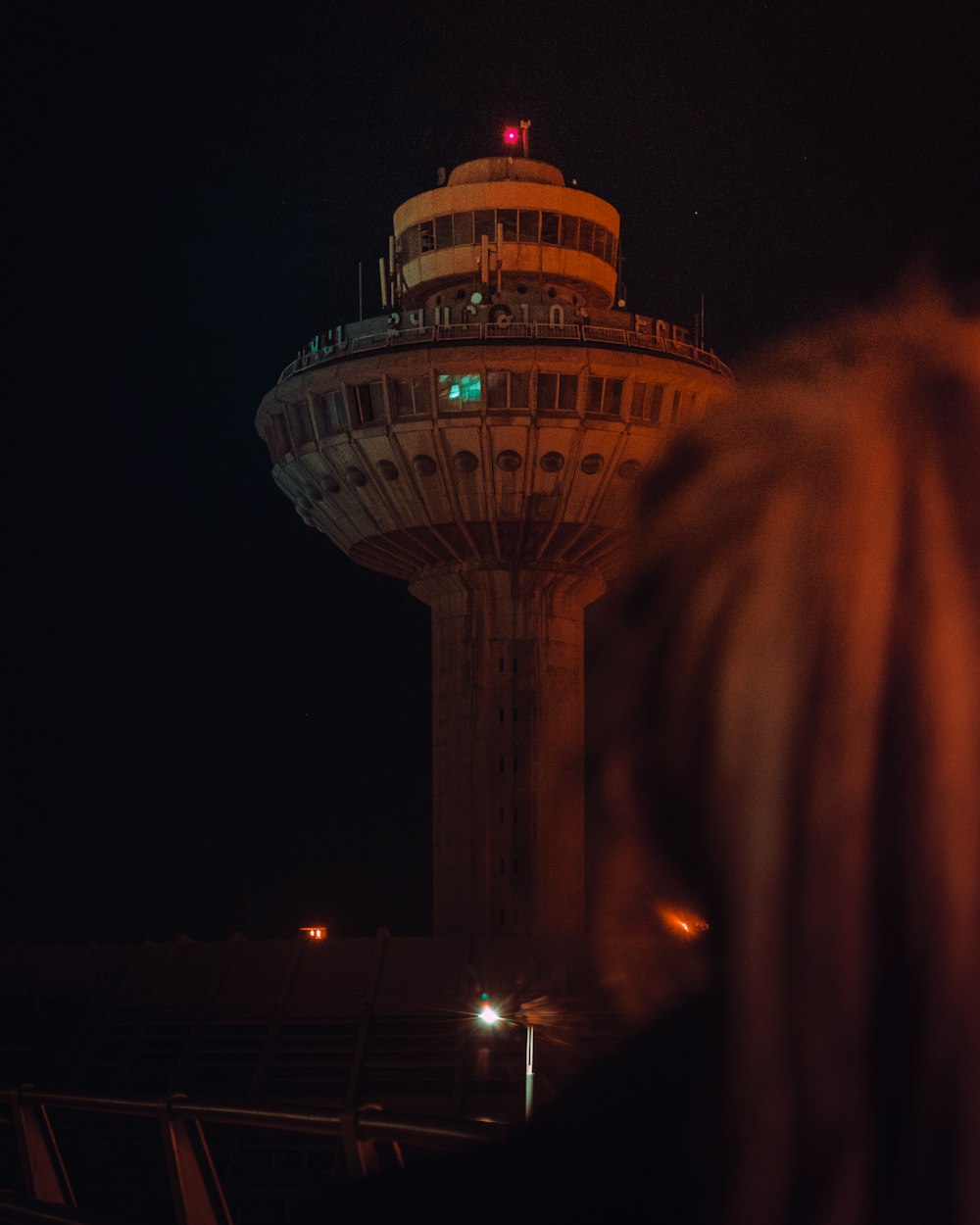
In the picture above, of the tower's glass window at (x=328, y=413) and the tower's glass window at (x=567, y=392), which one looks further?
the tower's glass window at (x=328, y=413)

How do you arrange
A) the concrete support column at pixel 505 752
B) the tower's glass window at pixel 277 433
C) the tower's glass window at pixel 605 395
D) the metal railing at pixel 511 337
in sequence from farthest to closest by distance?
the tower's glass window at pixel 277 433, the concrete support column at pixel 505 752, the metal railing at pixel 511 337, the tower's glass window at pixel 605 395

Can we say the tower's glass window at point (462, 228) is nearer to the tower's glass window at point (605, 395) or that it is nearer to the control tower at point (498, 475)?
the control tower at point (498, 475)

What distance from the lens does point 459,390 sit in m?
69.4

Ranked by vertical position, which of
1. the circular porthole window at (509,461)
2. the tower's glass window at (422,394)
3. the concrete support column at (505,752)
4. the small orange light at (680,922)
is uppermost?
the tower's glass window at (422,394)

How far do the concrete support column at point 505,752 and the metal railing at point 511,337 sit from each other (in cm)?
825

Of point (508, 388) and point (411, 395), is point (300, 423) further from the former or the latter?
point (508, 388)

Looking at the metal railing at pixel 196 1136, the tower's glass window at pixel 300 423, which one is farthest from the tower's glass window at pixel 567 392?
the metal railing at pixel 196 1136

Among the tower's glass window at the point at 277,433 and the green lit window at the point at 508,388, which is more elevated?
the tower's glass window at the point at 277,433

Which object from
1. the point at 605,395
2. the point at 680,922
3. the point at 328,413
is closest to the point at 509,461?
Answer: the point at 605,395

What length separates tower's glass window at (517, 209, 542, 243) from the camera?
246ft

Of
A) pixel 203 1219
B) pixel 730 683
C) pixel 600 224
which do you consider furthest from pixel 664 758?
pixel 600 224

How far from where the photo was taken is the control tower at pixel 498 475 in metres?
69.6

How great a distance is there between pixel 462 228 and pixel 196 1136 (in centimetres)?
6593

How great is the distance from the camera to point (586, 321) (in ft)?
235
